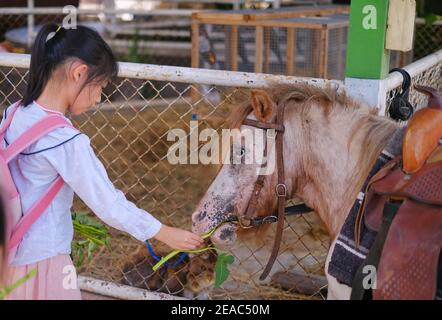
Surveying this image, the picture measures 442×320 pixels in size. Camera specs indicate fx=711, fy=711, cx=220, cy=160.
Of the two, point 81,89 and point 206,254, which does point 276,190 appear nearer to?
point 81,89

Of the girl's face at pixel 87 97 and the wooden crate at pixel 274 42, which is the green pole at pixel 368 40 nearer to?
the girl's face at pixel 87 97

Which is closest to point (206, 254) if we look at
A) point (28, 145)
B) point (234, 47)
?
point (28, 145)

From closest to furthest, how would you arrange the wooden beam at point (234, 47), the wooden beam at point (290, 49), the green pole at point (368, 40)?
the green pole at point (368, 40), the wooden beam at point (290, 49), the wooden beam at point (234, 47)

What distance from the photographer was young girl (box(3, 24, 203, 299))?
2025mm

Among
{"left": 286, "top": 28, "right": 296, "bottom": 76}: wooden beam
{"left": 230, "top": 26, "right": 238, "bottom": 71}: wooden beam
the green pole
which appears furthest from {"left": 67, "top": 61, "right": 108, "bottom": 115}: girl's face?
{"left": 230, "top": 26, "right": 238, "bottom": 71}: wooden beam

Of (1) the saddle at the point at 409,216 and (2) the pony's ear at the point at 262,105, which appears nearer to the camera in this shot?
(1) the saddle at the point at 409,216

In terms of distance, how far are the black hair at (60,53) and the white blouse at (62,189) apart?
0.07 meters

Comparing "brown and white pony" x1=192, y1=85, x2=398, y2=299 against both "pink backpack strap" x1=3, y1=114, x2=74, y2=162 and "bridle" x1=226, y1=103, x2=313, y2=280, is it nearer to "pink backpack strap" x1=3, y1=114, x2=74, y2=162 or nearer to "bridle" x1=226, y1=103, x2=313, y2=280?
"bridle" x1=226, y1=103, x2=313, y2=280

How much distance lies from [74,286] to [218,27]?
14.9 feet

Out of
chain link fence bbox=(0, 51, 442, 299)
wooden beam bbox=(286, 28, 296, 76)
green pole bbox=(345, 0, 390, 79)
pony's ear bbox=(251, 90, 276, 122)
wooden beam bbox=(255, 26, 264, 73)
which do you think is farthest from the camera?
wooden beam bbox=(255, 26, 264, 73)

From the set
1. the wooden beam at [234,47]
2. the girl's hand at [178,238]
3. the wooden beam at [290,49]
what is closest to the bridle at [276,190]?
the girl's hand at [178,238]

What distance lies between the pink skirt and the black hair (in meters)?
0.49

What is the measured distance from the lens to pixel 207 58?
644cm

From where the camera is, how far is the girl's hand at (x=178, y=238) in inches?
83.8
